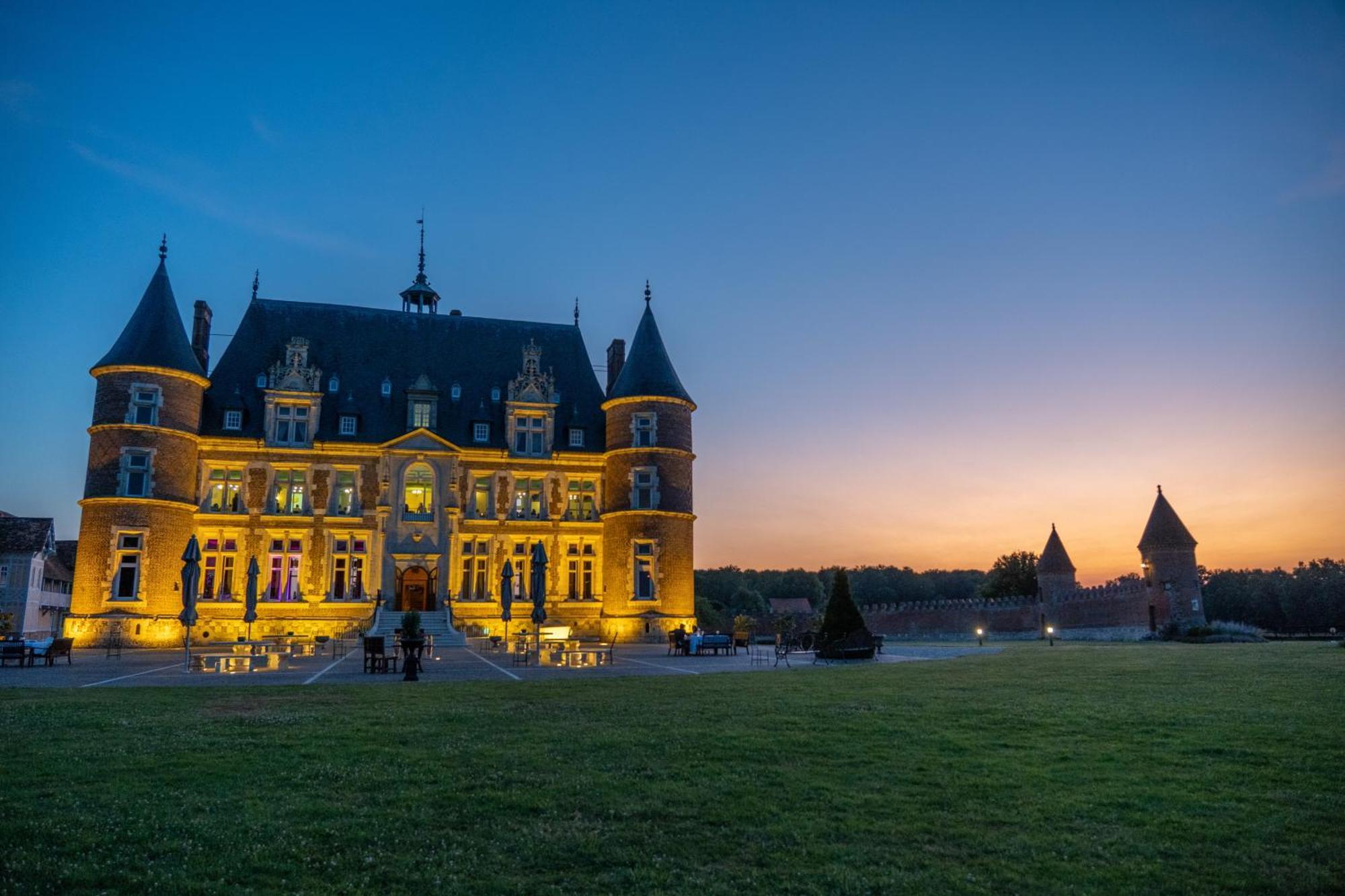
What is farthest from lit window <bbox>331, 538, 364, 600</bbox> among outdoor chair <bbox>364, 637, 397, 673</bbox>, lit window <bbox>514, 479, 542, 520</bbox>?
outdoor chair <bbox>364, 637, 397, 673</bbox>

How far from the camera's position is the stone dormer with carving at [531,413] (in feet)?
146

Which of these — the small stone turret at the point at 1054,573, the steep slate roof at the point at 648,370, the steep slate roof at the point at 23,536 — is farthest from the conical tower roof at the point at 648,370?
the steep slate roof at the point at 23,536

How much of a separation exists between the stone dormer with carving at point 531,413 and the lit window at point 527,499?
1410 millimetres

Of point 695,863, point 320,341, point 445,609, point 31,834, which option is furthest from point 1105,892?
point 320,341

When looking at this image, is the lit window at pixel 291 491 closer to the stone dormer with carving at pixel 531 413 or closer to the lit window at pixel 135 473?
the lit window at pixel 135 473

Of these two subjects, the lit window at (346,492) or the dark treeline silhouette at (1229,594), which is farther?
the dark treeline silhouette at (1229,594)

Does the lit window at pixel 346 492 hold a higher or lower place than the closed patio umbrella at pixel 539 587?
higher

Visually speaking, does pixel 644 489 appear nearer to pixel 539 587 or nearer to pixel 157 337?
pixel 539 587

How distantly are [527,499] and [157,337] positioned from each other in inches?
715

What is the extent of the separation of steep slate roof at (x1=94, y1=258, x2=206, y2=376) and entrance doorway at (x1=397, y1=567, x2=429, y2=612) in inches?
519

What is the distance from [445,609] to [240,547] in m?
9.88

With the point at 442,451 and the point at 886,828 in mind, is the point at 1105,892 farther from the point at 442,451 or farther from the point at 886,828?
the point at 442,451

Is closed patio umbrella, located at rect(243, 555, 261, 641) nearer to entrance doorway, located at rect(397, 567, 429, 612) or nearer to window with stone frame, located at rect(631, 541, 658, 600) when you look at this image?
entrance doorway, located at rect(397, 567, 429, 612)

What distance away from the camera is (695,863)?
20.1 feet
